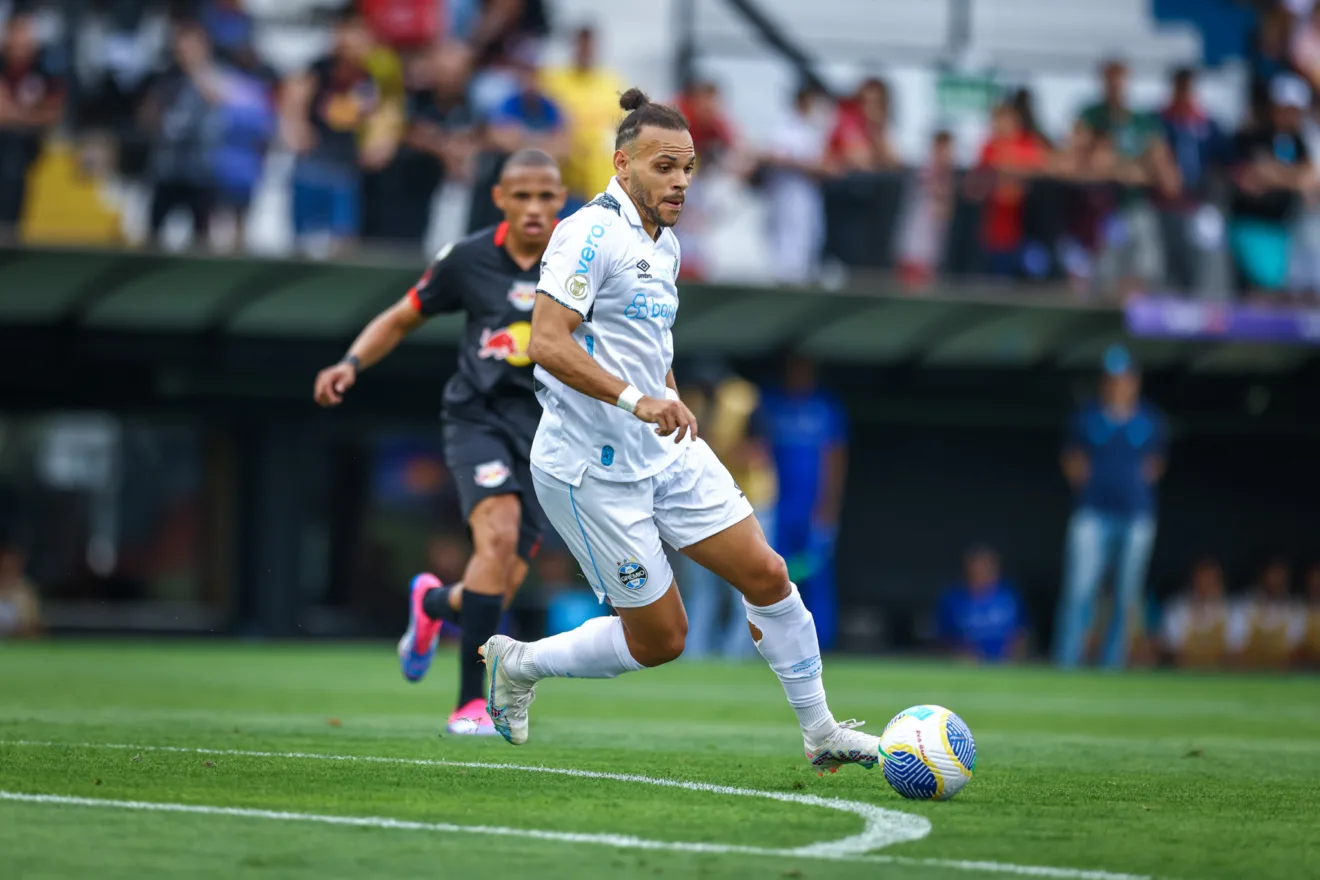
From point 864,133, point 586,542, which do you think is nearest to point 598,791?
point 586,542

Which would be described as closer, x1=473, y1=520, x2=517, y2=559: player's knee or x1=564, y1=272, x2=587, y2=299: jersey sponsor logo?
x1=564, y1=272, x2=587, y2=299: jersey sponsor logo

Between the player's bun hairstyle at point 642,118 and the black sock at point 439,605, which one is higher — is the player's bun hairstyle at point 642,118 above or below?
above

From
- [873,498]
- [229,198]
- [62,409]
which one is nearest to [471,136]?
[229,198]

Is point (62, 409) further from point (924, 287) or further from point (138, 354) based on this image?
point (924, 287)

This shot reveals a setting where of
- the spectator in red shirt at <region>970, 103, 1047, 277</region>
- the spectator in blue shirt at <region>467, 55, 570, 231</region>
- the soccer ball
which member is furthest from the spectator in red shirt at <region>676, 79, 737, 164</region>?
the soccer ball

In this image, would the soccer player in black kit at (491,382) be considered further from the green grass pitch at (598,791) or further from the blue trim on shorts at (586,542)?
the blue trim on shorts at (586,542)

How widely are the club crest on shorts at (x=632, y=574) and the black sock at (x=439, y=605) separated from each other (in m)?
2.30

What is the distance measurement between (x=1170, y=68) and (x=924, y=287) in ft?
14.1

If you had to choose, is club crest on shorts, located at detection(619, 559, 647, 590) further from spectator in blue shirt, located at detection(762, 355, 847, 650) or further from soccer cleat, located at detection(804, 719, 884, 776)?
spectator in blue shirt, located at detection(762, 355, 847, 650)

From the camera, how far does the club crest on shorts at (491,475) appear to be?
8234 mm

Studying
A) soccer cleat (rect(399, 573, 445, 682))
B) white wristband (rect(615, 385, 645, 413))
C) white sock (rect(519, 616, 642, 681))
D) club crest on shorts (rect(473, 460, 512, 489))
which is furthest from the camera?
soccer cleat (rect(399, 573, 445, 682))

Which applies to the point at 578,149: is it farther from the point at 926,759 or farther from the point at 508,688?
the point at 926,759

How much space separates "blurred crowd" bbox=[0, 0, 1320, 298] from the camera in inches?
615

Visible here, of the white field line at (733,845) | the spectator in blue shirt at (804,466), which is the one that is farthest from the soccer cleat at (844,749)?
the spectator in blue shirt at (804,466)
